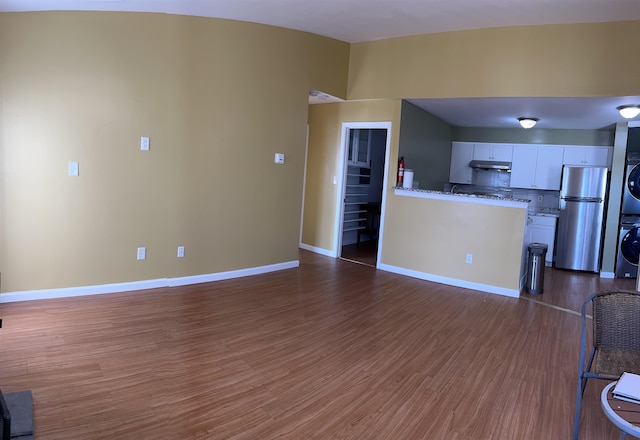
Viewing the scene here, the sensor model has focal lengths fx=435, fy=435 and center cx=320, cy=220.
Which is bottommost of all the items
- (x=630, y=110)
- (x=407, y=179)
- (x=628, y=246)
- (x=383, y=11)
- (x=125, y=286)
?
(x=125, y=286)

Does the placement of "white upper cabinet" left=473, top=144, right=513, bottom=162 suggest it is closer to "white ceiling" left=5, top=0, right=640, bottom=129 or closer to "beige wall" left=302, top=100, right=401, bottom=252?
"white ceiling" left=5, top=0, right=640, bottom=129

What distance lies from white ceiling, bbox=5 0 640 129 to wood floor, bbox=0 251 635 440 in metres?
2.47

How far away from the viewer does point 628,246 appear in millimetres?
6191

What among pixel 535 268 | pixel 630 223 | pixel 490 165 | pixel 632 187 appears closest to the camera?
pixel 535 268

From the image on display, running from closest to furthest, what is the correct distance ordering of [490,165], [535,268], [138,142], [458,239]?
1. [138,142]
2. [535,268]
3. [458,239]
4. [490,165]

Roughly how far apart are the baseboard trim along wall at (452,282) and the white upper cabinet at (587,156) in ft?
11.0

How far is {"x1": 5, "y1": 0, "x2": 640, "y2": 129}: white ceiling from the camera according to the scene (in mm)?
3874

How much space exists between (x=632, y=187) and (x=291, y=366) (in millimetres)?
5733

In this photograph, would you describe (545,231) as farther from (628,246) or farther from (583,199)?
(628,246)

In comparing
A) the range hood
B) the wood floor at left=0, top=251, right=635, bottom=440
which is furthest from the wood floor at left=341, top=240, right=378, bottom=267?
the range hood

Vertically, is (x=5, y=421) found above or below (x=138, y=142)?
below

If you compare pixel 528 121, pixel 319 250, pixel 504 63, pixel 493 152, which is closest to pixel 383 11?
pixel 504 63

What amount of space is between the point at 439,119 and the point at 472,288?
3.13 metres

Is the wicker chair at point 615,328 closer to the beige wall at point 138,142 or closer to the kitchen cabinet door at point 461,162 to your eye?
the beige wall at point 138,142
